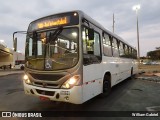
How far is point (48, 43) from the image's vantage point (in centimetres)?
620

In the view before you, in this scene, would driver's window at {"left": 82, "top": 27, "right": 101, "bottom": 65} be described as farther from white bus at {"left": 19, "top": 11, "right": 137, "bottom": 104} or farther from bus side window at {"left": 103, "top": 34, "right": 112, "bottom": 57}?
bus side window at {"left": 103, "top": 34, "right": 112, "bottom": 57}

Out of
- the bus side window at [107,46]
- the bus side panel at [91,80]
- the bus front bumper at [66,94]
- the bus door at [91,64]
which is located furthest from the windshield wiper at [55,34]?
the bus side window at [107,46]

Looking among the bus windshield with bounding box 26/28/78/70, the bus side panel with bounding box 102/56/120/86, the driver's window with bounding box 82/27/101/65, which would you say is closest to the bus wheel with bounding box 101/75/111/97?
the bus side panel with bounding box 102/56/120/86

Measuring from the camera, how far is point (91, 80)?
6527mm

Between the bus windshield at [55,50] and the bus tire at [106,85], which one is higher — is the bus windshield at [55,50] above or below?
above

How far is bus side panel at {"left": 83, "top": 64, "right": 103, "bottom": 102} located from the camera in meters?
6.04

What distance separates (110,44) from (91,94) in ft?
11.6

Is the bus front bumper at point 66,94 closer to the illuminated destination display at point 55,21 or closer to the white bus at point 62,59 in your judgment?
the white bus at point 62,59

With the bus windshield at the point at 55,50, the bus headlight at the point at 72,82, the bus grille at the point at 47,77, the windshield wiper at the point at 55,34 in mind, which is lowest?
the bus headlight at the point at 72,82

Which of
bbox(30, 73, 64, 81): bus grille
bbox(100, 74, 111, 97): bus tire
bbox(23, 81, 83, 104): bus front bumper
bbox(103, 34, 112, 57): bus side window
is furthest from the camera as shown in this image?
bbox(103, 34, 112, 57): bus side window

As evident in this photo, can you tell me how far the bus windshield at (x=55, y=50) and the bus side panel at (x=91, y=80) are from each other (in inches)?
25.2

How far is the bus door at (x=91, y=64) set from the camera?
6074mm

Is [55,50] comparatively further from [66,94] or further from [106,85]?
[106,85]

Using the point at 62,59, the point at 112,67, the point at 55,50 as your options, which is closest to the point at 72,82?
the point at 62,59
